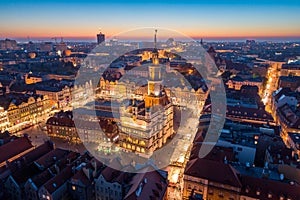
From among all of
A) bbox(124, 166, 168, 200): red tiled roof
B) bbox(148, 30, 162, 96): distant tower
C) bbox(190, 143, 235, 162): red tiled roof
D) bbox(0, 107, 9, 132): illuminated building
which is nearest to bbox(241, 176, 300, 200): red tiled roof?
bbox(190, 143, 235, 162): red tiled roof

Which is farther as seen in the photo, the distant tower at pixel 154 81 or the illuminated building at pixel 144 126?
the distant tower at pixel 154 81

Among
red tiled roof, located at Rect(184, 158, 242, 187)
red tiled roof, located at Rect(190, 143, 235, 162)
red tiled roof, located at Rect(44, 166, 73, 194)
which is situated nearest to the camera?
red tiled roof, located at Rect(184, 158, 242, 187)

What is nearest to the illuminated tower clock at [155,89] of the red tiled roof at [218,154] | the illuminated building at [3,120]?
the red tiled roof at [218,154]

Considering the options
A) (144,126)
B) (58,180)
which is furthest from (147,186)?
(144,126)

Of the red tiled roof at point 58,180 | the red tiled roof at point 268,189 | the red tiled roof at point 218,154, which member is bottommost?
the red tiled roof at point 58,180

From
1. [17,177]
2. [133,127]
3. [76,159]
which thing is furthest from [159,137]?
[17,177]

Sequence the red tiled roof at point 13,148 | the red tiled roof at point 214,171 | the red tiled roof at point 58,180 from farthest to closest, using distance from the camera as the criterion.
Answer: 1. the red tiled roof at point 13,148
2. the red tiled roof at point 58,180
3. the red tiled roof at point 214,171

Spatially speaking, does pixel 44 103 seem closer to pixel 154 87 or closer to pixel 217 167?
pixel 154 87

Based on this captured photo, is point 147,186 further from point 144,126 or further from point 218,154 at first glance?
point 144,126

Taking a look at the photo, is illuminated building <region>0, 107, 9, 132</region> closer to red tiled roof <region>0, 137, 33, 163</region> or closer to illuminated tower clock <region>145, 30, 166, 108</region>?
red tiled roof <region>0, 137, 33, 163</region>

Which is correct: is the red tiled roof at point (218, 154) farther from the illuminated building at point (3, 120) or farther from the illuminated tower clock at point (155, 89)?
the illuminated building at point (3, 120)

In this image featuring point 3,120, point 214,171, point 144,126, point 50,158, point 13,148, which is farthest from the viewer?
point 3,120

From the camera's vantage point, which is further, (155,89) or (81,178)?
(155,89)
